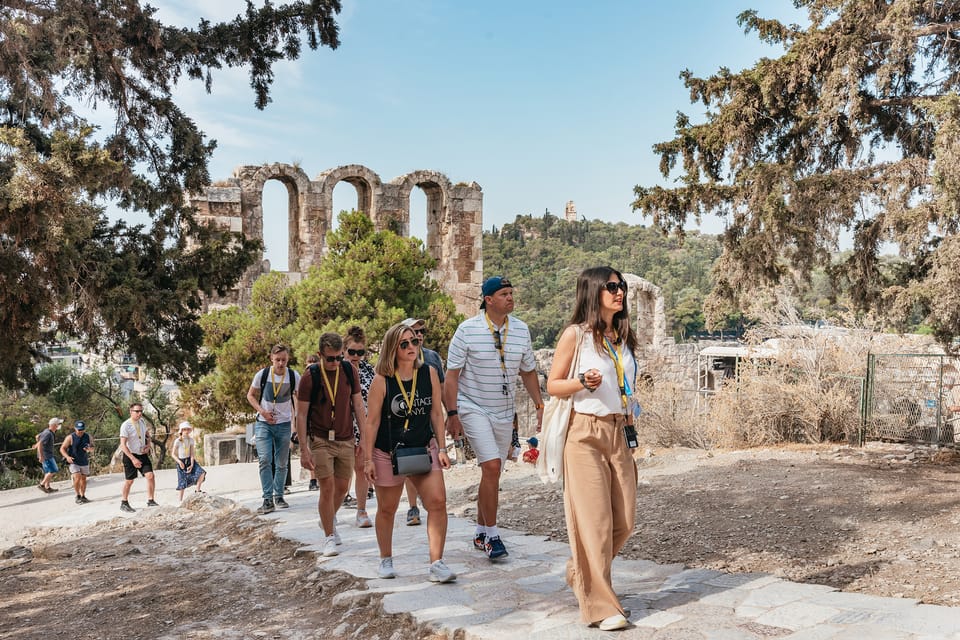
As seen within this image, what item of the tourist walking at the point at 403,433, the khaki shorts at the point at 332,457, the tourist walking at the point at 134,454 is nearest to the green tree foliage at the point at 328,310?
the tourist walking at the point at 134,454

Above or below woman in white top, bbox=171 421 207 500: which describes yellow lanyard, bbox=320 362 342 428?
above

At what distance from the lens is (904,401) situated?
1149cm

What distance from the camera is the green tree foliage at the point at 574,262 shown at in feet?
160

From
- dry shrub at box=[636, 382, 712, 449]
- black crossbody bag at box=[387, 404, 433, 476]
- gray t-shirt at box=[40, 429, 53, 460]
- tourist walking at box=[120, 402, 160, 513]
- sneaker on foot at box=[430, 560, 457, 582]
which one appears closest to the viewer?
black crossbody bag at box=[387, 404, 433, 476]

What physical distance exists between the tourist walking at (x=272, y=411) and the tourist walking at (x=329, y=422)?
1.33 meters

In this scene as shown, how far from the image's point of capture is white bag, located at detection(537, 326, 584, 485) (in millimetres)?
4246

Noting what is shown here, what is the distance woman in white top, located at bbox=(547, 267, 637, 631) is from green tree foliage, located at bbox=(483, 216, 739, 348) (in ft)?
129

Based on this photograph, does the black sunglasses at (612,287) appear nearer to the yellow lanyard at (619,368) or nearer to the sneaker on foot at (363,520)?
the yellow lanyard at (619,368)

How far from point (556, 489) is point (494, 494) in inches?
121

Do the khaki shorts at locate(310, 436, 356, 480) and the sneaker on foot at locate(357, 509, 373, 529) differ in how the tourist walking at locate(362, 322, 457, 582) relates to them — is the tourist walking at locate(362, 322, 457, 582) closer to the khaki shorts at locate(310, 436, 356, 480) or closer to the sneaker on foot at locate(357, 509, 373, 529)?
the khaki shorts at locate(310, 436, 356, 480)

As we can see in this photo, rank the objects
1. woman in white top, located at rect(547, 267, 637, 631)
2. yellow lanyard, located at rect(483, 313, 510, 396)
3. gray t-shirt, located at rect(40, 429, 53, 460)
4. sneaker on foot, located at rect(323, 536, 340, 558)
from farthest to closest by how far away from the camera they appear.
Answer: gray t-shirt, located at rect(40, 429, 53, 460) → sneaker on foot, located at rect(323, 536, 340, 558) → yellow lanyard, located at rect(483, 313, 510, 396) → woman in white top, located at rect(547, 267, 637, 631)

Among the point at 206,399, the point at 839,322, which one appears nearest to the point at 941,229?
the point at 839,322

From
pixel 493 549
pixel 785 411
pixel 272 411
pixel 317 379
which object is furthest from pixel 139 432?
pixel 785 411

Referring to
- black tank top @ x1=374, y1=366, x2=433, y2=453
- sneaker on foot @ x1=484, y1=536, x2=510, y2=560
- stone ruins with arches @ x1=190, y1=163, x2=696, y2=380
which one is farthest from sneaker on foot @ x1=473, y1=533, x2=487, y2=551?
stone ruins with arches @ x1=190, y1=163, x2=696, y2=380
